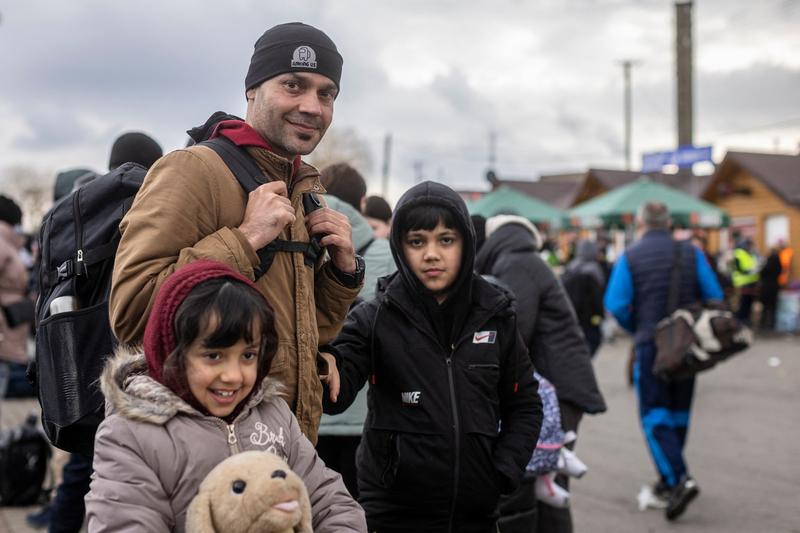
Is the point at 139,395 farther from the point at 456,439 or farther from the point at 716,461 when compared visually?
the point at 716,461

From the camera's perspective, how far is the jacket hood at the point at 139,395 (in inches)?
76.4

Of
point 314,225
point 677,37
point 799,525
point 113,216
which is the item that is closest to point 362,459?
point 314,225

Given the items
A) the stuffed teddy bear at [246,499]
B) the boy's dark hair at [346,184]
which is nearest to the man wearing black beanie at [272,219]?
the stuffed teddy bear at [246,499]

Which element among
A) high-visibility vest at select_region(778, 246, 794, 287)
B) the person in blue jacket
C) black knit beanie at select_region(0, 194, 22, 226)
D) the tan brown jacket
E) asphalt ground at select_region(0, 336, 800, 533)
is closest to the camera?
the tan brown jacket

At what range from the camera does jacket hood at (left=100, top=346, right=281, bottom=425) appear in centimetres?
194

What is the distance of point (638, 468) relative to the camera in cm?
737

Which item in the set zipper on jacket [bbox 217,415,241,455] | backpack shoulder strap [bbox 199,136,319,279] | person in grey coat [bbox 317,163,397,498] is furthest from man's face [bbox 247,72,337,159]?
person in grey coat [bbox 317,163,397,498]

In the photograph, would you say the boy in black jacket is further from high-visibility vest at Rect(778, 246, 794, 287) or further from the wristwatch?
high-visibility vest at Rect(778, 246, 794, 287)

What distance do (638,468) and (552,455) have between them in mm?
3765

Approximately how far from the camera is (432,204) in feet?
10.3

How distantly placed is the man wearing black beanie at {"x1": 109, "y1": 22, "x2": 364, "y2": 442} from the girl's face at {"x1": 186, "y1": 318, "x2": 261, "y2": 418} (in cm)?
9

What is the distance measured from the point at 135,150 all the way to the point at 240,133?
1440 mm

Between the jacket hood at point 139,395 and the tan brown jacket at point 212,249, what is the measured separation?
17 cm

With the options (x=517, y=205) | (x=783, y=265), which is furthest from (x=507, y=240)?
(x=783, y=265)
